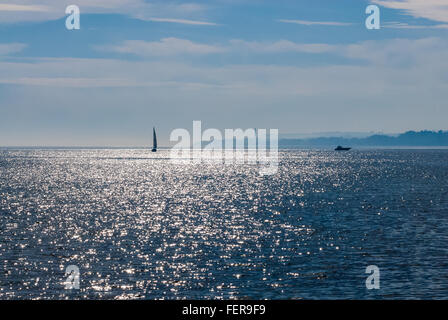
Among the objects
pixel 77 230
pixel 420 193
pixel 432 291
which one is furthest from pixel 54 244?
pixel 420 193

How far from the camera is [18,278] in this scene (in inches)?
1593

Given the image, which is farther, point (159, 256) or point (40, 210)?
point (40, 210)

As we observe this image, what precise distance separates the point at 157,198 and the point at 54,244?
5660 centimetres

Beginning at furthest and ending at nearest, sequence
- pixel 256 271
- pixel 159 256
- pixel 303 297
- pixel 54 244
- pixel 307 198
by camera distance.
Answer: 1. pixel 307 198
2. pixel 54 244
3. pixel 159 256
4. pixel 256 271
5. pixel 303 297

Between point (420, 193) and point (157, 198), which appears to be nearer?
point (157, 198)

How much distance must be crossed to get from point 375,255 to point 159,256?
61.1 ft
